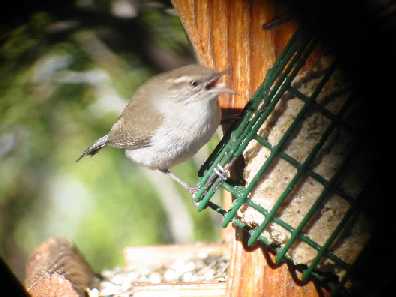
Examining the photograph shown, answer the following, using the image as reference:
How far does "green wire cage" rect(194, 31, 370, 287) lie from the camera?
2336 mm

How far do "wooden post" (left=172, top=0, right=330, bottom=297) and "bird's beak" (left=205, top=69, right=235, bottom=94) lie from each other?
39mm

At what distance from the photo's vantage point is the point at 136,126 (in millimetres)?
3316

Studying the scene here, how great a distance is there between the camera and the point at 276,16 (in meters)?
2.46

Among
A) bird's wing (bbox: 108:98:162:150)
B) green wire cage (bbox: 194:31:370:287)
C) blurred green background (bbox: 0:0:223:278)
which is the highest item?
Result: green wire cage (bbox: 194:31:370:287)

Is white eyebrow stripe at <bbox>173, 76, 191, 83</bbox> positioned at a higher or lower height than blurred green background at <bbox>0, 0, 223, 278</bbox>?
higher

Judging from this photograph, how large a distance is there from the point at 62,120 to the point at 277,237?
8.84 ft

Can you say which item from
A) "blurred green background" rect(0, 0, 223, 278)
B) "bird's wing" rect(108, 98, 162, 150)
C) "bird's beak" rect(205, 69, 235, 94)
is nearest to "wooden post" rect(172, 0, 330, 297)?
"bird's beak" rect(205, 69, 235, 94)

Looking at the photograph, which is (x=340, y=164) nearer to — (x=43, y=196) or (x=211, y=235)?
(x=211, y=235)

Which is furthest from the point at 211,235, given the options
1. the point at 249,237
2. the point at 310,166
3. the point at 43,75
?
the point at 310,166

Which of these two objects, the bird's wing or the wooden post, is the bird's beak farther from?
the bird's wing

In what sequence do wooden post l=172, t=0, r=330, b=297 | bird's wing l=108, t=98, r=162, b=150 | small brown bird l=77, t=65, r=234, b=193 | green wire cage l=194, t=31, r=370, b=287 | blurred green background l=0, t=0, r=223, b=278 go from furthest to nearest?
blurred green background l=0, t=0, r=223, b=278 → bird's wing l=108, t=98, r=162, b=150 → small brown bird l=77, t=65, r=234, b=193 → wooden post l=172, t=0, r=330, b=297 → green wire cage l=194, t=31, r=370, b=287

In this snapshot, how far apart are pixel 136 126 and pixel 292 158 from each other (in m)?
1.11

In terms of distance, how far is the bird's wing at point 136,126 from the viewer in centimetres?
320

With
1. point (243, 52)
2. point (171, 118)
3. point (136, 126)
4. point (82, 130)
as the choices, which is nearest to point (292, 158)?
point (243, 52)
